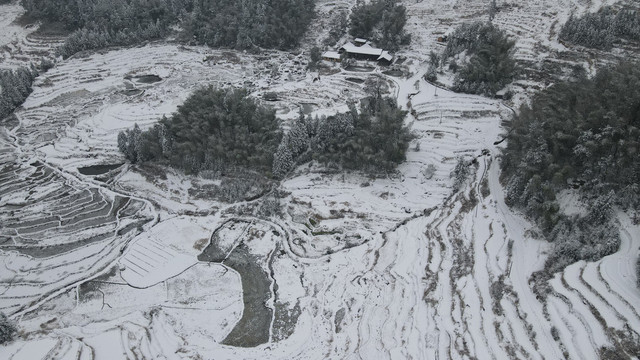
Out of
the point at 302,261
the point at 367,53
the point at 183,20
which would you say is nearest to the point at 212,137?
the point at 302,261

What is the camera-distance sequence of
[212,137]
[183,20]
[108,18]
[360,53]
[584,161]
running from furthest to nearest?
1. [183,20]
2. [108,18]
3. [360,53]
4. [212,137]
5. [584,161]

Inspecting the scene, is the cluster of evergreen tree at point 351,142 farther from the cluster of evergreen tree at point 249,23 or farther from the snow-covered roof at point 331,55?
the cluster of evergreen tree at point 249,23

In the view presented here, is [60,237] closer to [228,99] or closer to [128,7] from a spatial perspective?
[228,99]

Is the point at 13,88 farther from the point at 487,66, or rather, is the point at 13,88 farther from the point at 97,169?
the point at 487,66

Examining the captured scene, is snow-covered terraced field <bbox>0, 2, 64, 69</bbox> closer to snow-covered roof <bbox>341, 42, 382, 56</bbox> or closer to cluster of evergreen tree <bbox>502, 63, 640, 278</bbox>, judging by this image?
snow-covered roof <bbox>341, 42, 382, 56</bbox>

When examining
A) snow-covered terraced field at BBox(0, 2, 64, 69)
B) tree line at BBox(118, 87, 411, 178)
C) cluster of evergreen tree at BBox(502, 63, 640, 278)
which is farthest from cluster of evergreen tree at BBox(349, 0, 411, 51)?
snow-covered terraced field at BBox(0, 2, 64, 69)

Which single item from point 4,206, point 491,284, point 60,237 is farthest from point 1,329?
point 491,284

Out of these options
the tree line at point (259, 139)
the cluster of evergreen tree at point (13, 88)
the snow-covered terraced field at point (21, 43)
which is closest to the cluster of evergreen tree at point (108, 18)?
the snow-covered terraced field at point (21, 43)
